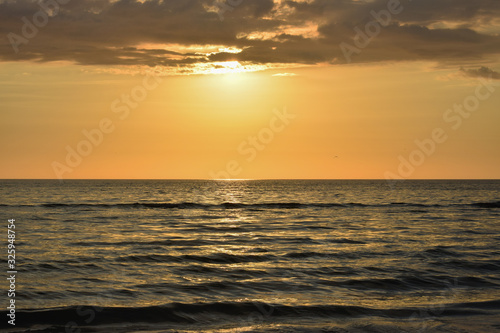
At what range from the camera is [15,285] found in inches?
775

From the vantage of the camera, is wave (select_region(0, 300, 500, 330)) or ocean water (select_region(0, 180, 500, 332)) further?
wave (select_region(0, 300, 500, 330))

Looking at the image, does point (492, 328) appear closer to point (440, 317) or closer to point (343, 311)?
point (440, 317)

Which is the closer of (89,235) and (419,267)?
(419,267)

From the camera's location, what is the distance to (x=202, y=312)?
659 inches

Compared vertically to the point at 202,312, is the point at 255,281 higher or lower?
higher

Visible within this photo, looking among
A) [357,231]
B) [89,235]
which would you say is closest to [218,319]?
[89,235]

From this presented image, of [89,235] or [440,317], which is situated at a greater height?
[89,235]

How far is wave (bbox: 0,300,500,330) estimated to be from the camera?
1572 cm

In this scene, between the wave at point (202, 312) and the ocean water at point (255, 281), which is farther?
the wave at point (202, 312)

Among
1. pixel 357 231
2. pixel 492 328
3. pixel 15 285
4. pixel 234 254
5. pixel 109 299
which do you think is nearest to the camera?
pixel 492 328

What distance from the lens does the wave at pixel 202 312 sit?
51.6 feet

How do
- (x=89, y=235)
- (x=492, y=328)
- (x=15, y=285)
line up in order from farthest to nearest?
1. (x=89, y=235)
2. (x=15, y=285)
3. (x=492, y=328)

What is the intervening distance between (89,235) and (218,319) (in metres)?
22.5

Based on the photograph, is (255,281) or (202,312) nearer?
(202,312)
